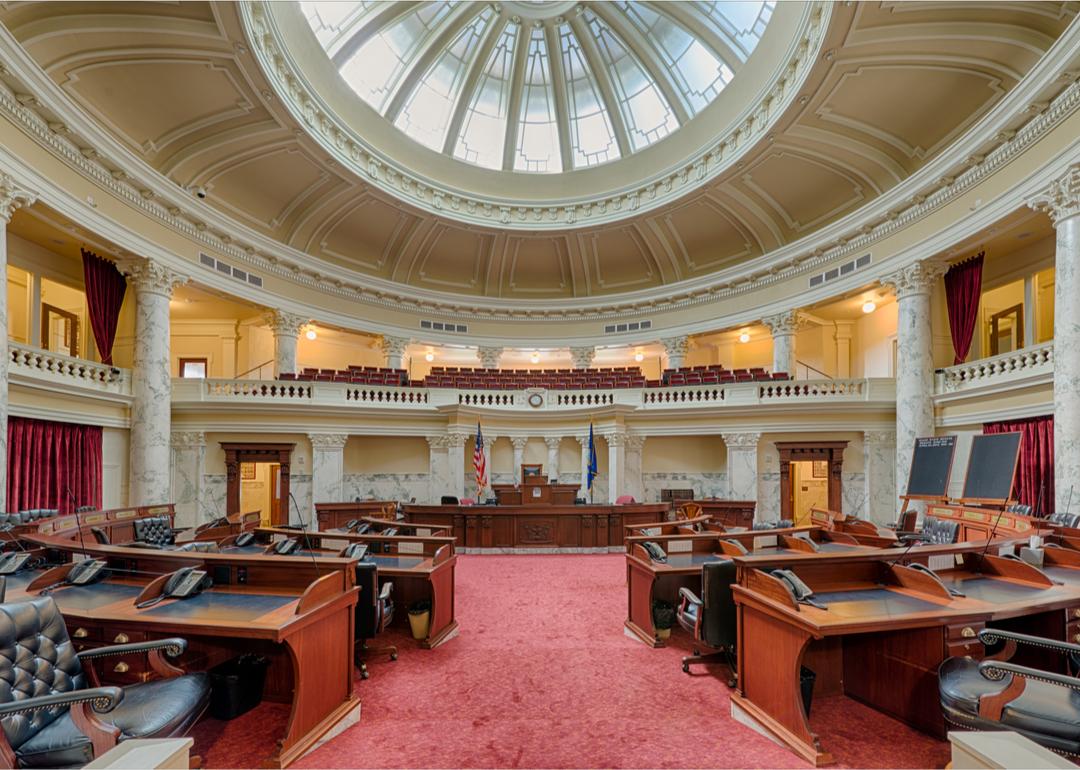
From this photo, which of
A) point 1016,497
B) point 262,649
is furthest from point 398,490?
point 1016,497

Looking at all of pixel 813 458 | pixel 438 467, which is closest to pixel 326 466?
pixel 438 467

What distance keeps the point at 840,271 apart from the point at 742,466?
5599mm

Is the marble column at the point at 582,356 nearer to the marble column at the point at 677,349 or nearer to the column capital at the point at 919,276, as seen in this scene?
the marble column at the point at 677,349

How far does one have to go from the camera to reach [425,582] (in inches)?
213

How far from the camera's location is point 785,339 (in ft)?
46.9

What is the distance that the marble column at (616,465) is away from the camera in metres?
12.4

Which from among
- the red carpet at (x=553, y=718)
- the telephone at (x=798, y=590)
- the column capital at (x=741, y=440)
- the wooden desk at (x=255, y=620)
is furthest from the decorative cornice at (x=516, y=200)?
the red carpet at (x=553, y=718)

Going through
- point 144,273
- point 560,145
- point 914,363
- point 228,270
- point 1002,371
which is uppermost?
point 560,145

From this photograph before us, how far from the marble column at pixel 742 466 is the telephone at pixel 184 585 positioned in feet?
36.1

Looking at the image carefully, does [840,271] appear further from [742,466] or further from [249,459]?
[249,459]

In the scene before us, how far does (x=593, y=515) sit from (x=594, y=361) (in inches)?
410

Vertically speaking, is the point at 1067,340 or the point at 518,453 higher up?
the point at 1067,340

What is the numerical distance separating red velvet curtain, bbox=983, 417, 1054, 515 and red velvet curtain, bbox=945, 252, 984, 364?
8.00 ft

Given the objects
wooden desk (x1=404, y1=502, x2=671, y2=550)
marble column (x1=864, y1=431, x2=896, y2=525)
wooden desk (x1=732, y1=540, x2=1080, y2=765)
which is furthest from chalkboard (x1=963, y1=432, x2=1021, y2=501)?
wooden desk (x1=404, y1=502, x2=671, y2=550)
